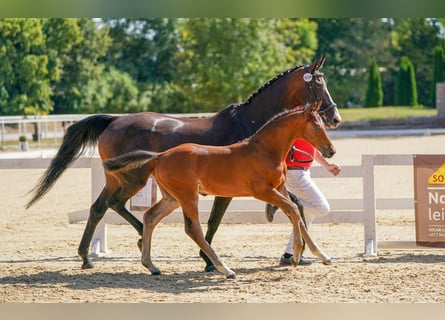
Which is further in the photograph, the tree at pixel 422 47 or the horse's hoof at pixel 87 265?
the tree at pixel 422 47

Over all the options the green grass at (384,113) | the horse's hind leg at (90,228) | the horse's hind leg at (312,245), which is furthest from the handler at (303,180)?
the green grass at (384,113)

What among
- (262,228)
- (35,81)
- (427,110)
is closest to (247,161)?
(262,228)

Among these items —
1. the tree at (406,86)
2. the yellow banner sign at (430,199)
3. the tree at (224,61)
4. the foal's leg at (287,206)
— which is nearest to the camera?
the foal's leg at (287,206)

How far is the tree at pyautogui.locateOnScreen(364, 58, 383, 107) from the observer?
4428 cm

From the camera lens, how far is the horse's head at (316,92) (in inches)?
340

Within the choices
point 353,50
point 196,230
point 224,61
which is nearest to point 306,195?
point 196,230

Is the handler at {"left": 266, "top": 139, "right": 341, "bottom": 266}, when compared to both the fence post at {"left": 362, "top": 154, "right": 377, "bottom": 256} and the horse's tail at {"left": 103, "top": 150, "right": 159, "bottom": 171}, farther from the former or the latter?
the horse's tail at {"left": 103, "top": 150, "right": 159, "bottom": 171}

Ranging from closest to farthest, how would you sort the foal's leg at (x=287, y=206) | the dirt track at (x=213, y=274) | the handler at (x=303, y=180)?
the dirt track at (x=213, y=274) → the foal's leg at (x=287, y=206) → the handler at (x=303, y=180)

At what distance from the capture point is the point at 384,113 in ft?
126

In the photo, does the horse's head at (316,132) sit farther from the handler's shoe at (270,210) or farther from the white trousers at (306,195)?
the handler's shoe at (270,210)

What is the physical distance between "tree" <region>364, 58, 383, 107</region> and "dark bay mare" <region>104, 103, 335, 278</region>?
1442 inches

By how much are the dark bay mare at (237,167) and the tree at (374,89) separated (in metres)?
36.6

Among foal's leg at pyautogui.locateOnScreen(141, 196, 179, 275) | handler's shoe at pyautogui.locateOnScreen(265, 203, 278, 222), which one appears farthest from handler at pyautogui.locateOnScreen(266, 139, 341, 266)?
foal's leg at pyautogui.locateOnScreen(141, 196, 179, 275)
